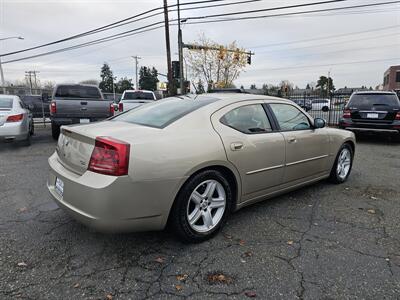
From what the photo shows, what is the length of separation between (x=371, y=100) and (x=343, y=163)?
17.8 ft

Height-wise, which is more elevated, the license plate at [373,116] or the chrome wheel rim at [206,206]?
the license plate at [373,116]

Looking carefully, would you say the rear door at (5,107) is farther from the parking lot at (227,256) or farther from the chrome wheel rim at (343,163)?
the chrome wheel rim at (343,163)

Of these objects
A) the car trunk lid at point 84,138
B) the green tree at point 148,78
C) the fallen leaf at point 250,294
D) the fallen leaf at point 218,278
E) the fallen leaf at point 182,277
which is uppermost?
the green tree at point 148,78

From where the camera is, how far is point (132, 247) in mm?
2975

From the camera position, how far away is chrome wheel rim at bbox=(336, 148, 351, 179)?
16.5ft

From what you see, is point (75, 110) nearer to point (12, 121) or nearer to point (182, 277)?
point (12, 121)

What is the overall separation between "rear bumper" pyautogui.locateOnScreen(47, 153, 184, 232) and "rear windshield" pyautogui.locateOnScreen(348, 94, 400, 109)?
871 cm

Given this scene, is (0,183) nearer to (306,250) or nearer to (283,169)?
(283,169)

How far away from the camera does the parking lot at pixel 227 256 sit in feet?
7.72

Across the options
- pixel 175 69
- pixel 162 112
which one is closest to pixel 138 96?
pixel 175 69

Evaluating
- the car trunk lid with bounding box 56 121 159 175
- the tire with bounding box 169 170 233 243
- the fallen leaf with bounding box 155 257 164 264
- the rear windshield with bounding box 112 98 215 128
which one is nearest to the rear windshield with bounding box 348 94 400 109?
the rear windshield with bounding box 112 98 215 128

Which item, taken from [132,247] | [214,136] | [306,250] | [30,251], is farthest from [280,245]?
[30,251]

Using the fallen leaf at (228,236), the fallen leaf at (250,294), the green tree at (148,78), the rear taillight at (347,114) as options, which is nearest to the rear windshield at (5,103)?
the fallen leaf at (228,236)

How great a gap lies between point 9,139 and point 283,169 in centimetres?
713
